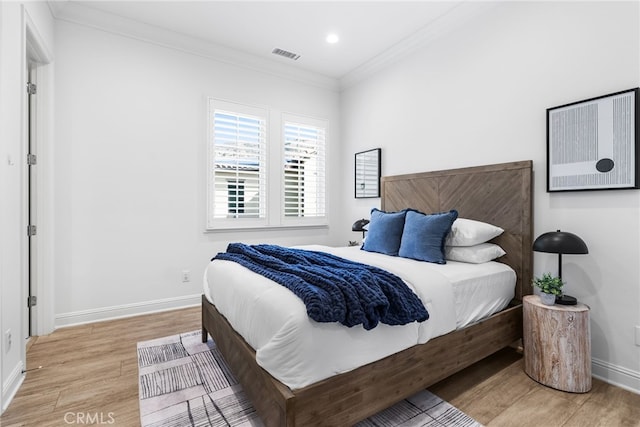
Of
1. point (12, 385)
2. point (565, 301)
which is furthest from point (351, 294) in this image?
point (12, 385)

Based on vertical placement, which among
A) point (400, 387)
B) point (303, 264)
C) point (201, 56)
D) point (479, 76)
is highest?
point (201, 56)

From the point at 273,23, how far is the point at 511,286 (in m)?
3.36

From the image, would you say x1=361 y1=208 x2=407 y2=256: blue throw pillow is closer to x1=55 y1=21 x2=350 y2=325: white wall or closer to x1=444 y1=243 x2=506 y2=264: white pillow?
x1=444 y1=243 x2=506 y2=264: white pillow

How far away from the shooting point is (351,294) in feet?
4.84

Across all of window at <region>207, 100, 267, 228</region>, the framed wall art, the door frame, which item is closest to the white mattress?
window at <region>207, 100, 267, 228</region>

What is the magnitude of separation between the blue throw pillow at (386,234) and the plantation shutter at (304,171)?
1547 mm

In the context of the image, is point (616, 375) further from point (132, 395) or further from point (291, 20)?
point (291, 20)

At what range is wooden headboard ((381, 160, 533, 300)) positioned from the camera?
2.52m

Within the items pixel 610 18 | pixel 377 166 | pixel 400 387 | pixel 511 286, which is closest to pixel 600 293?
pixel 511 286

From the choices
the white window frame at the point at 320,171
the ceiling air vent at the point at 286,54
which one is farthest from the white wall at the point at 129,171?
the white window frame at the point at 320,171

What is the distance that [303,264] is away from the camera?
6.63 feet

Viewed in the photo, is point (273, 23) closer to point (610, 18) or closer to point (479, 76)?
point (479, 76)

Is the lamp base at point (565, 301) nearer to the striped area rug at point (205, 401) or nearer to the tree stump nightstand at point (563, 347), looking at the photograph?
the tree stump nightstand at point (563, 347)

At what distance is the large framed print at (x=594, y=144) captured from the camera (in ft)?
6.59
